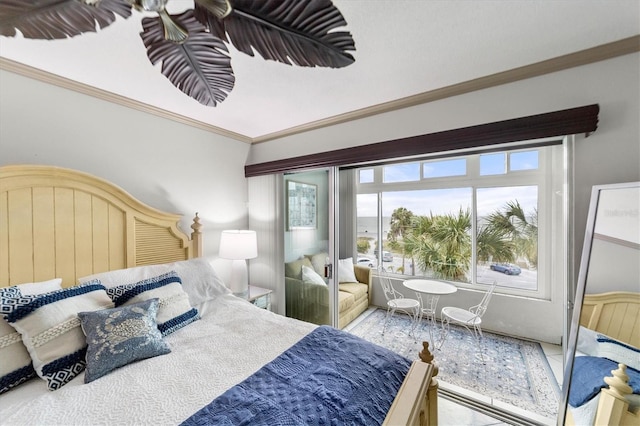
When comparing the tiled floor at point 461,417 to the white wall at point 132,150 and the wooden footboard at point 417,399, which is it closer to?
the wooden footboard at point 417,399

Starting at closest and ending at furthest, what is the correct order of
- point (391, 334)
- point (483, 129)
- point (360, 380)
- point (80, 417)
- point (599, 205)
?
point (80, 417) < point (360, 380) < point (599, 205) < point (483, 129) < point (391, 334)

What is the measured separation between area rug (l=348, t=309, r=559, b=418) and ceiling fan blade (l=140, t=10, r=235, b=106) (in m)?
2.81

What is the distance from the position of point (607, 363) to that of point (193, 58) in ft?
8.46

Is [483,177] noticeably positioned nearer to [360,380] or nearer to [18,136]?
[360,380]

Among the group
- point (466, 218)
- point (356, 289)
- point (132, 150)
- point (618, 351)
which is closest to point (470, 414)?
point (618, 351)

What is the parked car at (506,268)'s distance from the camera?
9.76 ft

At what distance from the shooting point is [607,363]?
1348mm

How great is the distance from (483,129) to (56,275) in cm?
316

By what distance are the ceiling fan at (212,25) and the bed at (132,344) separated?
1.22 m

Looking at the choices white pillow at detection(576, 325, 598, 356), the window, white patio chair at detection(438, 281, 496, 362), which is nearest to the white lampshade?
the window

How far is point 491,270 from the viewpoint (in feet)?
10.3

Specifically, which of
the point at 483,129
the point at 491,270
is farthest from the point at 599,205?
the point at 491,270

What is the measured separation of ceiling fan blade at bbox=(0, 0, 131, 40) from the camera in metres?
0.81

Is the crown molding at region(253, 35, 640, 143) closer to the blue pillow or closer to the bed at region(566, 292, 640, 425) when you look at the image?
the bed at region(566, 292, 640, 425)
